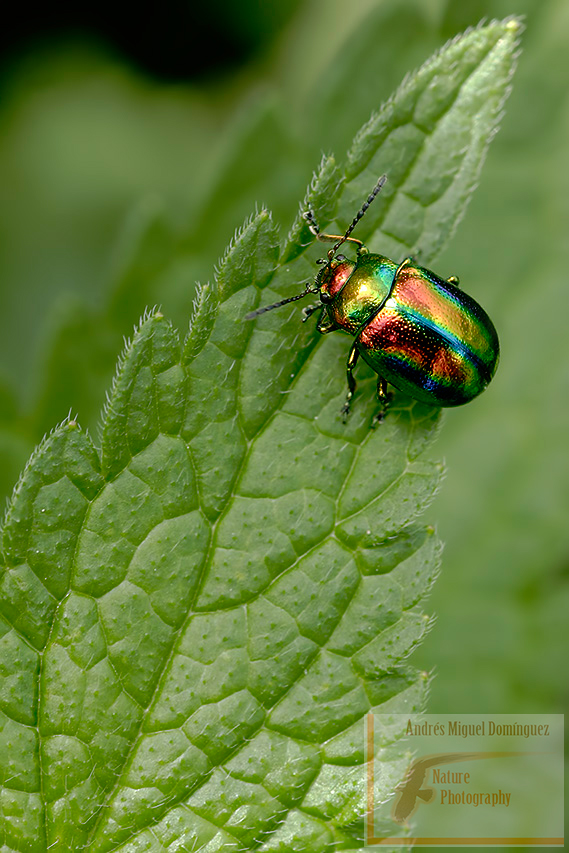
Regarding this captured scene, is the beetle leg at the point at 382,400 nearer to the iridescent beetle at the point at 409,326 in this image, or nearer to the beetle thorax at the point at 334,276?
the iridescent beetle at the point at 409,326

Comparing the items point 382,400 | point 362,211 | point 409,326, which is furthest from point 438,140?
point 382,400

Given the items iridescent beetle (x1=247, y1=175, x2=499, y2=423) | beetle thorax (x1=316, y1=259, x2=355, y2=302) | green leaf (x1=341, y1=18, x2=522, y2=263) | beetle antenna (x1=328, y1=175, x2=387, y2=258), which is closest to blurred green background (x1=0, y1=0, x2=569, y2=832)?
iridescent beetle (x1=247, y1=175, x2=499, y2=423)

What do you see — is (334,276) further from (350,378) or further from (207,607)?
(207,607)

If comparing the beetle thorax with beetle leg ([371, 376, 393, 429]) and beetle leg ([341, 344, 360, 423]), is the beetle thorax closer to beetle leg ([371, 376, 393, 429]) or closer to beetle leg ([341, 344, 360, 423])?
beetle leg ([341, 344, 360, 423])

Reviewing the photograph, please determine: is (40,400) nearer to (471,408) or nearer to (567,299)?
(471,408)

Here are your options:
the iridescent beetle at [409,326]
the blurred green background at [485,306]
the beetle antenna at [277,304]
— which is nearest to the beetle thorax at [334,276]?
the iridescent beetle at [409,326]

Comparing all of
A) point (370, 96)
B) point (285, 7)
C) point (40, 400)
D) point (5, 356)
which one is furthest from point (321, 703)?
point (285, 7)

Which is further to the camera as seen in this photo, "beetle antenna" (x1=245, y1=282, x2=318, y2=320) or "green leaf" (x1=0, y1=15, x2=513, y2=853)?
"beetle antenna" (x1=245, y1=282, x2=318, y2=320)

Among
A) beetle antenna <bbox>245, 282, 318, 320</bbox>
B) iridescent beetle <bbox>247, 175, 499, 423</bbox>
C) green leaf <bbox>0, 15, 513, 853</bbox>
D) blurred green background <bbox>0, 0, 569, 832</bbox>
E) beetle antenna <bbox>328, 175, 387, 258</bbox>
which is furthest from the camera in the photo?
blurred green background <bbox>0, 0, 569, 832</bbox>
